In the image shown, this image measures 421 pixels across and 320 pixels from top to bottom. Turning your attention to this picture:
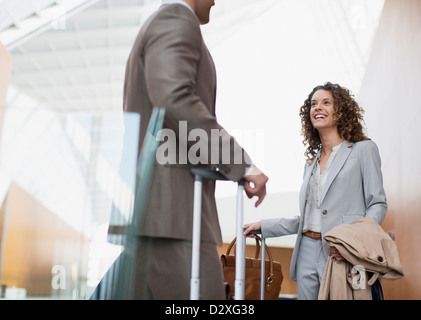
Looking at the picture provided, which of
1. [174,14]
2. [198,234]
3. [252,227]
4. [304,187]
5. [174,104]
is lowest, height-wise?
[198,234]

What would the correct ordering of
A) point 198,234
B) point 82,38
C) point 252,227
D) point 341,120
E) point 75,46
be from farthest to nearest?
point 75,46, point 82,38, point 341,120, point 252,227, point 198,234

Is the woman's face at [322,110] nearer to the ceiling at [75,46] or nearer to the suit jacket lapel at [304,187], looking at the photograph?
the suit jacket lapel at [304,187]

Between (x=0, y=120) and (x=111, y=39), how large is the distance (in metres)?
13.1

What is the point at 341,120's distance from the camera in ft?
9.53

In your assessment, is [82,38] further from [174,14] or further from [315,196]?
[174,14]

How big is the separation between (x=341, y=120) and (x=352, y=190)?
0.51 m

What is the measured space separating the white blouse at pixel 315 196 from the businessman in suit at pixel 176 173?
1.21 metres

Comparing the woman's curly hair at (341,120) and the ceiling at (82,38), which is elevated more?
the ceiling at (82,38)

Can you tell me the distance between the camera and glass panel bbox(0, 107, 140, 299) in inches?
57.0

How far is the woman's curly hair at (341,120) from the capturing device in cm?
285

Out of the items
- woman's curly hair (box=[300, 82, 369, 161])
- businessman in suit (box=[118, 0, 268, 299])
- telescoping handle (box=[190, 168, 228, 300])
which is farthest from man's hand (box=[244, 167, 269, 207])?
woman's curly hair (box=[300, 82, 369, 161])

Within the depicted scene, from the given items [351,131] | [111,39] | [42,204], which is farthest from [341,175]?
[111,39]

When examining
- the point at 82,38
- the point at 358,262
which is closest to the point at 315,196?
the point at 358,262

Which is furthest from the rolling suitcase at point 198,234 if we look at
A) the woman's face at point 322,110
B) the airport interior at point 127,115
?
the woman's face at point 322,110
